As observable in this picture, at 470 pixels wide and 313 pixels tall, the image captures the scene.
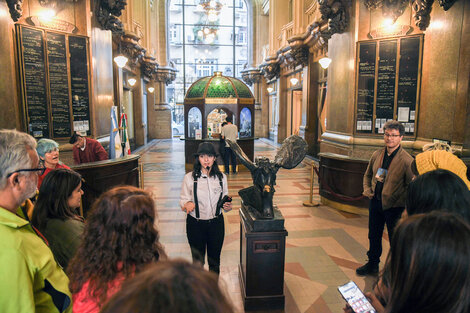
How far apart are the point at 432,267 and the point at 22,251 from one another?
→ 4.92ft

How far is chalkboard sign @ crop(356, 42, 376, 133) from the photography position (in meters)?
7.48

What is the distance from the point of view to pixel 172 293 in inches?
26.4

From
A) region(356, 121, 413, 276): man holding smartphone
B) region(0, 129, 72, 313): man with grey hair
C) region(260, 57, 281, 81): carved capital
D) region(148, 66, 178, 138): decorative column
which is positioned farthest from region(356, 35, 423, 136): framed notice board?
region(148, 66, 178, 138): decorative column

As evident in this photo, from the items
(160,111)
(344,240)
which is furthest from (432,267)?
(160,111)

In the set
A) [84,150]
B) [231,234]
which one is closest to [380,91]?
[231,234]

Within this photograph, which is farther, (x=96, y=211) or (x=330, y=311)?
(x=330, y=311)

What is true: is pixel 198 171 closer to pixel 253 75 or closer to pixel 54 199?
pixel 54 199

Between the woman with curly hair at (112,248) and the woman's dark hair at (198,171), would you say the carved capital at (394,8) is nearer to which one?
the woman's dark hair at (198,171)

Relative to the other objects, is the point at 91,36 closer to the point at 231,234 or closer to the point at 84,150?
the point at 84,150

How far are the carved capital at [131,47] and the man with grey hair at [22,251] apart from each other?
1290 cm

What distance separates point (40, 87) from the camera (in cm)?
639

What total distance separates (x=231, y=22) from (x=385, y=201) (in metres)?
27.5

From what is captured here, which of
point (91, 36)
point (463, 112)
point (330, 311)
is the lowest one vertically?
point (330, 311)

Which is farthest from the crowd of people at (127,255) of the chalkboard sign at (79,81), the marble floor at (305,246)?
the chalkboard sign at (79,81)
